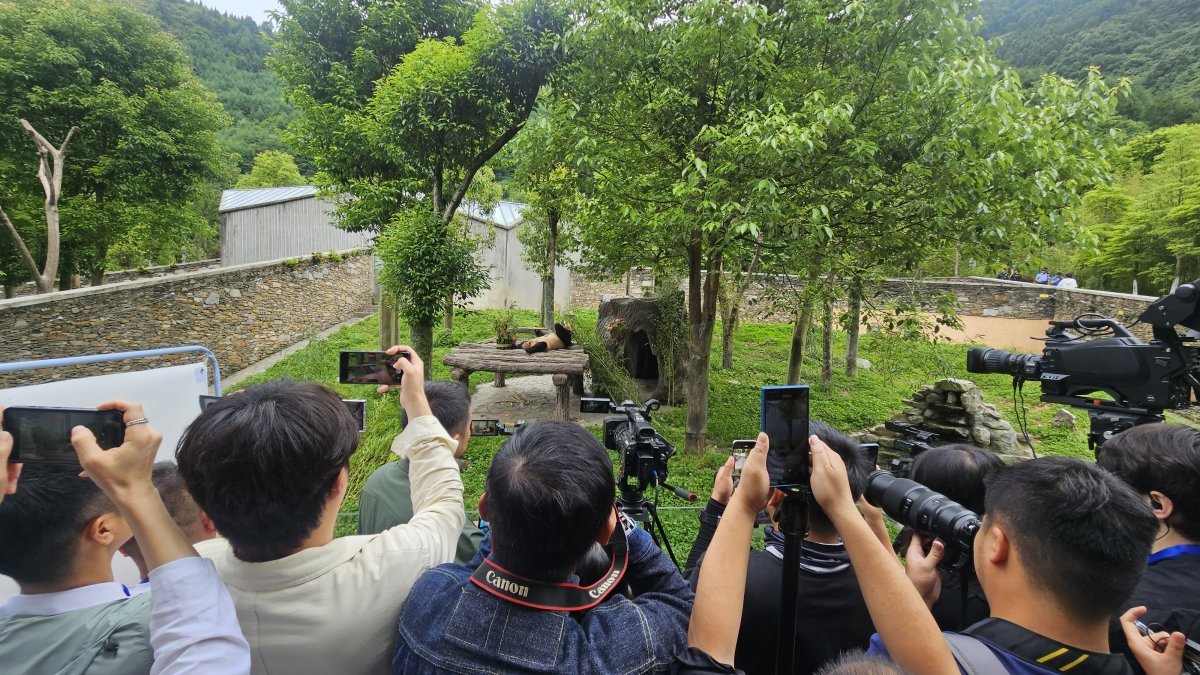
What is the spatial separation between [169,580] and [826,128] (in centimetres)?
528

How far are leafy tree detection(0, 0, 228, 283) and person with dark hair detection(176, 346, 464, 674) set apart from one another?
16.9m

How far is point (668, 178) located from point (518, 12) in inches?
111

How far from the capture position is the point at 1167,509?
1814 millimetres

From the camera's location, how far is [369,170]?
847 cm

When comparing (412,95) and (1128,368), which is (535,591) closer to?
(1128,368)

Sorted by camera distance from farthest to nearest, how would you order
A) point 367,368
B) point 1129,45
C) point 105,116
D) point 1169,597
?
point 1129,45, point 105,116, point 367,368, point 1169,597

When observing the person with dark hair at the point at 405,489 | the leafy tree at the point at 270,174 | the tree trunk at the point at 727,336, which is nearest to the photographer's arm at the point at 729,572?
the person with dark hair at the point at 405,489

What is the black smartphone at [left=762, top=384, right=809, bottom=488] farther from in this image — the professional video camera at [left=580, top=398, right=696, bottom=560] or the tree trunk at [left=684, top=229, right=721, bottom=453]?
the tree trunk at [left=684, top=229, right=721, bottom=453]

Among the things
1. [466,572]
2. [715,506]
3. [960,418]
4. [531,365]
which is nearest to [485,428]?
[715,506]

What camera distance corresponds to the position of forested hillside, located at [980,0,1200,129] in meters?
31.2

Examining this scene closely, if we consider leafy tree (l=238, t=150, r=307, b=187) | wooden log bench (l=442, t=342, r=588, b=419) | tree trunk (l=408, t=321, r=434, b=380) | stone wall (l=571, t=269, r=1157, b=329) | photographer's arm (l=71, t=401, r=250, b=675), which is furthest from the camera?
leafy tree (l=238, t=150, r=307, b=187)

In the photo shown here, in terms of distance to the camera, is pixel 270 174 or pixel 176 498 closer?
pixel 176 498

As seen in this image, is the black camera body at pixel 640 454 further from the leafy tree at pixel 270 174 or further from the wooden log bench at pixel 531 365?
the leafy tree at pixel 270 174

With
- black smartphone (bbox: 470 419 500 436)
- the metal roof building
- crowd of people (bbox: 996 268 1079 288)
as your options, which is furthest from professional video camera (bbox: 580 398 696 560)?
crowd of people (bbox: 996 268 1079 288)
